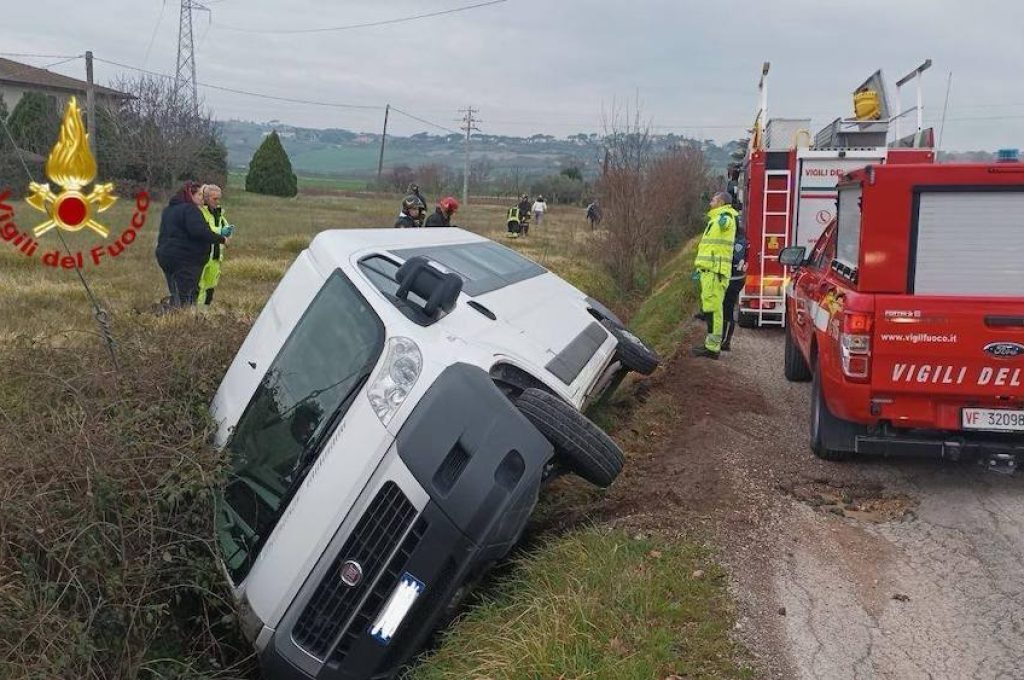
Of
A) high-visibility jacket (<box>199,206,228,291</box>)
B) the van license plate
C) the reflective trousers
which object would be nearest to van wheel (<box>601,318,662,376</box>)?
the van license plate

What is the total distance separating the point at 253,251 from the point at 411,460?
17875 mm

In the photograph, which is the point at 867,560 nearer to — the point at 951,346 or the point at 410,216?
the point at 951,346

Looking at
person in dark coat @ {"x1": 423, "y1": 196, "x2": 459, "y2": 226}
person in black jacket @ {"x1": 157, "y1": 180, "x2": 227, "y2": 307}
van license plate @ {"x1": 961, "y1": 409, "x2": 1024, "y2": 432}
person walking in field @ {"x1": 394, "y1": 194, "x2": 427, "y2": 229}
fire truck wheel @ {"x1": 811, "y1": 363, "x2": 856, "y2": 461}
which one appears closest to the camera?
van license plate @ {"x1": 961, "y1": 409, "x2": 1024, "y2": 432}

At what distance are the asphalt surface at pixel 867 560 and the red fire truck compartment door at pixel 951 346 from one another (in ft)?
2.58

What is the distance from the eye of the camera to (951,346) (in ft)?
18.1

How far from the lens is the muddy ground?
162 inches

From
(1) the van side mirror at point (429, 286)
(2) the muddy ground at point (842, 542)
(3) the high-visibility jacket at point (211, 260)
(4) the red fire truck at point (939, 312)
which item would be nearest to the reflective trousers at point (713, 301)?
(2) the muddy ground at point (842, 542)

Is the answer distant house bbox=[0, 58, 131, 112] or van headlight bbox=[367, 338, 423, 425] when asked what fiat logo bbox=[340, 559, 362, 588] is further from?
distant house bbox=[0, 58, 131, 112]

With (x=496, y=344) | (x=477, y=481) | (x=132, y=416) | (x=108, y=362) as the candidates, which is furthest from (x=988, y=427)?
(x=108, y=362)

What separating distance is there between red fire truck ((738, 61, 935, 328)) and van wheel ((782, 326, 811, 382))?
10.1ft

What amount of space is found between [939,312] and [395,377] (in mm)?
3277

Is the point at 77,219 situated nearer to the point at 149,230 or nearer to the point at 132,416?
the point at 132,416

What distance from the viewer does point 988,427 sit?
18.7 feet

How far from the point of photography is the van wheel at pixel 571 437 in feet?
14.9
